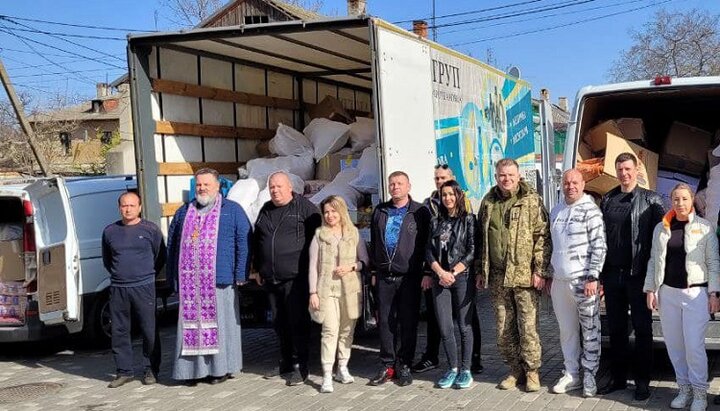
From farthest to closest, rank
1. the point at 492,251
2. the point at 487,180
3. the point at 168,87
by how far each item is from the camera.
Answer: the point at 487,180, the point at 168,87, the point at 492,251

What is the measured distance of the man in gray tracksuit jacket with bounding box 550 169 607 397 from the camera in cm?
550

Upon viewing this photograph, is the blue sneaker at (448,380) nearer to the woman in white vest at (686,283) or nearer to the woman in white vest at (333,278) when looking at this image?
the woman in white vest at (333,278)

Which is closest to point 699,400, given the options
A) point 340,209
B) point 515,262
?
point 515,262

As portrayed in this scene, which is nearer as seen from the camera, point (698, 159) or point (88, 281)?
point (698, 159)

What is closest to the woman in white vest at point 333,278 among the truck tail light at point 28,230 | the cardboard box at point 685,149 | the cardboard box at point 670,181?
the cardboard box at point 670,181

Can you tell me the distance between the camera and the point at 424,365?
6.72 m

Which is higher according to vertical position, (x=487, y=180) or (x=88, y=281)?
(x=487, y=180)

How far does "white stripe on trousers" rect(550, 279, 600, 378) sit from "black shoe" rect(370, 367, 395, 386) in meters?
1.39

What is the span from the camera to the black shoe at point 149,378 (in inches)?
269

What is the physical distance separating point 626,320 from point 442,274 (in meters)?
1.35

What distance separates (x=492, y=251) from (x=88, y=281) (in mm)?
4336

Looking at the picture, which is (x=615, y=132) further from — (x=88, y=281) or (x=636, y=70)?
(x=636, y=70)

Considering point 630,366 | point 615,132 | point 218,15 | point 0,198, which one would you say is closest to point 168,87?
A: point 0,198

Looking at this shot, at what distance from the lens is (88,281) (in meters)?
8.06
